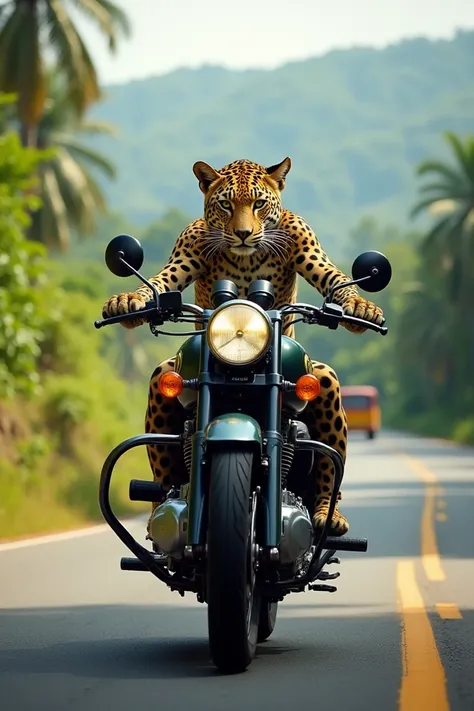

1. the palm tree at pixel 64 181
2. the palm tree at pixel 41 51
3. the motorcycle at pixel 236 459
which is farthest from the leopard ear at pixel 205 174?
the palm tree at pixel 64 181

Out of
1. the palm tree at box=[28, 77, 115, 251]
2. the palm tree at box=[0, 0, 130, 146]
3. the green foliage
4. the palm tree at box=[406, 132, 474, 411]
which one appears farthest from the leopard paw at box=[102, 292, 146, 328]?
the palm tree at box=[406, 132, 474, 411]

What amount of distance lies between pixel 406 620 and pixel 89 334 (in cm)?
2313

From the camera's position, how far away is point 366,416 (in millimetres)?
65625

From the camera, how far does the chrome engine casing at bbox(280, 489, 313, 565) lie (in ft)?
24.3

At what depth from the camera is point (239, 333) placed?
7.42m

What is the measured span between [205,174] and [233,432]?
1.88 m

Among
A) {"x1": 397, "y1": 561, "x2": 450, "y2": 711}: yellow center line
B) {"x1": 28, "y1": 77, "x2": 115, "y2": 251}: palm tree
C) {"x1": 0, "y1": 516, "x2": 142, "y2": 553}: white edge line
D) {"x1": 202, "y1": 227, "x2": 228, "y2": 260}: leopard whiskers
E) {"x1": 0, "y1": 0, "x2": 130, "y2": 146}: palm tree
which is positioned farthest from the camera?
{"x1": 28, "y1": 77, "x2": 115, "y2": 251}: palm tree

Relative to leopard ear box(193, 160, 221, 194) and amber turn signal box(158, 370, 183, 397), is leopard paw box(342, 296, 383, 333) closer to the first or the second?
amber turn signal box(158, 370, 183, 397)

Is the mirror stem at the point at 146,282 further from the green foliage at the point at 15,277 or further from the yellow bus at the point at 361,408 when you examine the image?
the yellow bus at the point at 361,408

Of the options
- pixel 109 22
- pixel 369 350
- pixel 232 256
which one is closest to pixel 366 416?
pixel 109 22

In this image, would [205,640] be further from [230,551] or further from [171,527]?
[230,551]

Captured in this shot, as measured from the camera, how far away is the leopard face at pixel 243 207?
830 centimetres

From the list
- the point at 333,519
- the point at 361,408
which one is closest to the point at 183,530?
the point at 333,519

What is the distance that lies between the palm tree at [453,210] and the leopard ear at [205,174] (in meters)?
57.6
